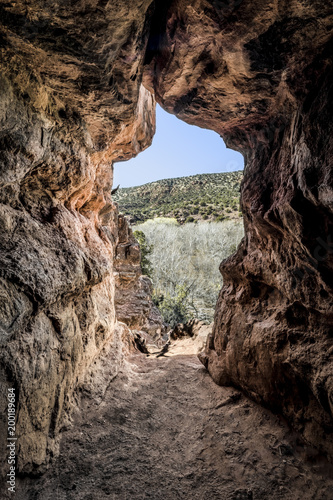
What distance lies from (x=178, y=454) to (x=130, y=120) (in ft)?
18.8

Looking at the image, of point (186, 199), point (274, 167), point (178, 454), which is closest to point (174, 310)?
point (178, 454)

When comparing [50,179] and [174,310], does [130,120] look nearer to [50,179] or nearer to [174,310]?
[50,179]

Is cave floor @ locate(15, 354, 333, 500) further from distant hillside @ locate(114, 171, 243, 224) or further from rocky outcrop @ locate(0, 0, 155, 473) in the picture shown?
distant hillside @ locate(114, 171, 243, 224)

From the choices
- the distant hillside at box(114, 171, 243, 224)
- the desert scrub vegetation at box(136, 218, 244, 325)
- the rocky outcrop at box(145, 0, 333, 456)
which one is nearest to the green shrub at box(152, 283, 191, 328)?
the desert scrub vegetation at box(136, 218, 244, 325)

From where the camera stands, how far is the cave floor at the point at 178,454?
2.89 metres

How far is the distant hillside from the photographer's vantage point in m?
31.9

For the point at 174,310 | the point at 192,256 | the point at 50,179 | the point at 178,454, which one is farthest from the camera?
the point at 192,256

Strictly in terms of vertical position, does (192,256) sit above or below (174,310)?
above

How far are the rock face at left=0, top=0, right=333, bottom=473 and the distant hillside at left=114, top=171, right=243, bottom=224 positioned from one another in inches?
957

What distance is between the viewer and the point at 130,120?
4.84 metres

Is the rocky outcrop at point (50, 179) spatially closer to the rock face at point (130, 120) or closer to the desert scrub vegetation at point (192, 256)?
the rock face at point (130, 120)

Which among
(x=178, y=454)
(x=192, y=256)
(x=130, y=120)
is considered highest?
(x=130, y=120)

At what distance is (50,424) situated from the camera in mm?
3191

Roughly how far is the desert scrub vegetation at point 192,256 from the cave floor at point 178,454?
1826cm
